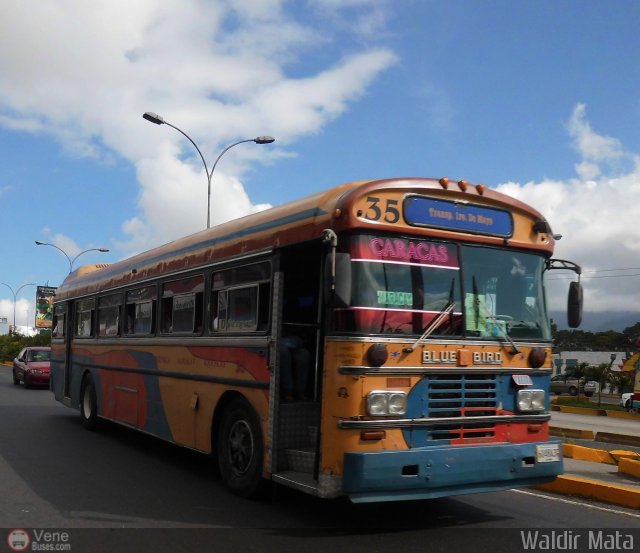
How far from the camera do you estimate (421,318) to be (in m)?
6.07

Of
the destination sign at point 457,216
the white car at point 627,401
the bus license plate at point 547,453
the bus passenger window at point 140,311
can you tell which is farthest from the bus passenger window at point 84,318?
the white car at point 627,401

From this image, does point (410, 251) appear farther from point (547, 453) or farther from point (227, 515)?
point (227, 515)

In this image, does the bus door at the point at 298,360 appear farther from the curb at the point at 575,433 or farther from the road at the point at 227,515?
the curb at the point at 575,433

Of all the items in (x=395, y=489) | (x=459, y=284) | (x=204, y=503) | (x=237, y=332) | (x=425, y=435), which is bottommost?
(x=204, y=503)

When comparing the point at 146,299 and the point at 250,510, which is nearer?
the point at 250,510

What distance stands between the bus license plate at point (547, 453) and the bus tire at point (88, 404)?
8.33 meters

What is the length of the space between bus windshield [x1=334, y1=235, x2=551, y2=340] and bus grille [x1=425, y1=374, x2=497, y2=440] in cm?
41

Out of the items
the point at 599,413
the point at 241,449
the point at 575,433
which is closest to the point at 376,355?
the point at 241,449

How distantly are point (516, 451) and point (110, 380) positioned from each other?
7.37 meters

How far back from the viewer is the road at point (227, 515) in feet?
18.7

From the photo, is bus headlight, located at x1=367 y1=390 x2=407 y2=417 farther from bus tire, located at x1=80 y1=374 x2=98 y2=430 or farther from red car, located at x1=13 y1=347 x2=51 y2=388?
red car, located at x1=13 y1=347 x2=51 y2=388

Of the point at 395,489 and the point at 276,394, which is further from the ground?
the point at 276,394

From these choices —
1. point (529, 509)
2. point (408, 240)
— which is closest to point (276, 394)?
point (408, 240)

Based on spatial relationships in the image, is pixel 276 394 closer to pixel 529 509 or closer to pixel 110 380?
pixel 529 509
